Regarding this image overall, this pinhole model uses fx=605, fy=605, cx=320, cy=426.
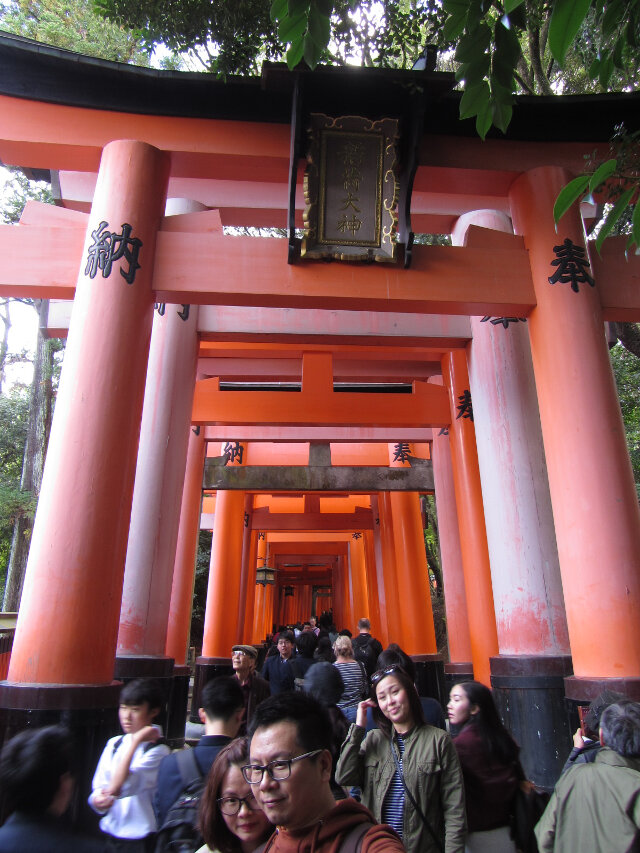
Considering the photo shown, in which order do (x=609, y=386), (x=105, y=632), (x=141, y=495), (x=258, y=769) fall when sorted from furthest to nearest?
(x=141, y=495)
(x=609, y=386)
(x=105, y=632)
(x=258, y=769)

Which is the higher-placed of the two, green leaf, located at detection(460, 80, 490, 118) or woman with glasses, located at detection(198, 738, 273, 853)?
green leaf, located at detection(460, 80, 490, 118)

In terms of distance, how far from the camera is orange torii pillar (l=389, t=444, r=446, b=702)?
1091 centimetres

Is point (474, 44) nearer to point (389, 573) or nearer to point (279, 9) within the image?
point (279, 9)

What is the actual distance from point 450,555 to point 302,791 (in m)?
8.45

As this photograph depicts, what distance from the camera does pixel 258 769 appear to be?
1503 millimetres

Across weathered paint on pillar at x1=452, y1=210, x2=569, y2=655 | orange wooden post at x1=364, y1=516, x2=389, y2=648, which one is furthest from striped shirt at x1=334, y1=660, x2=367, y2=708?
orange wooden post at x1=364, y1=516, x2=389, y2=648

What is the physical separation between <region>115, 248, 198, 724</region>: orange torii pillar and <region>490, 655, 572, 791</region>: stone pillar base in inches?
129

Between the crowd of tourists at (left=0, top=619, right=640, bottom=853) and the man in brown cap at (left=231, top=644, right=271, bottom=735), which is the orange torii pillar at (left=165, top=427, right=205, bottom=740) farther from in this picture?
the crowd of tourists at (left=0, top=619, right=640, bottom=853)

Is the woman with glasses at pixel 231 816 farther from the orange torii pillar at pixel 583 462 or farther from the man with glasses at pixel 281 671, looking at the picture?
the man with glasses at pixel 281 671

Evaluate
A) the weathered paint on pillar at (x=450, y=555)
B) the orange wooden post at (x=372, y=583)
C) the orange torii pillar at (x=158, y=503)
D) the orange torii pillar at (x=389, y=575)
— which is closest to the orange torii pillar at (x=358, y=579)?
the orange wooden post at (x=372, y=583)

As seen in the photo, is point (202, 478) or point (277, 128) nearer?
point (277, 128)

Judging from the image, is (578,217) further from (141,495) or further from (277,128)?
(141,495)

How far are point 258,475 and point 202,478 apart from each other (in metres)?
1.02

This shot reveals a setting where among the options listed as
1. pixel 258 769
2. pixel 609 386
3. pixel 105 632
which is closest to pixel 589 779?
pixel 258 769
